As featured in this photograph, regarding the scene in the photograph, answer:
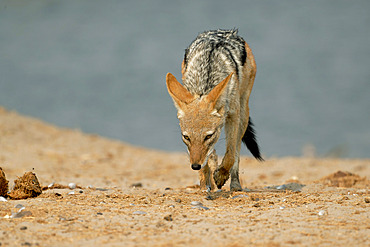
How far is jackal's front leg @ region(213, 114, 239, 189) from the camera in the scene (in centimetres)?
727

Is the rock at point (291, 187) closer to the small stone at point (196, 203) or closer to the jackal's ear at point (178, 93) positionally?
the small stone at point (196, 203)

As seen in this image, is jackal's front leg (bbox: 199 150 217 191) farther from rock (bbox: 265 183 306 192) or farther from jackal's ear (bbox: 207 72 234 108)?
jackal's ear (bbox: 207 72 234 108)

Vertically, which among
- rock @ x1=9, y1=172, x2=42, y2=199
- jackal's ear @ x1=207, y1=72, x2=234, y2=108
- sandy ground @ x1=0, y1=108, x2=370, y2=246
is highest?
jackal's ear @ x1=207, y1=72, x2=234, y2=108

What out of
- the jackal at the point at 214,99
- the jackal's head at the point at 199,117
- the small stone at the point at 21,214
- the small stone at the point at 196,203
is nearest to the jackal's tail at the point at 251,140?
the jackal at the point at 214,99

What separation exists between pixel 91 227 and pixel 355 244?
262cm

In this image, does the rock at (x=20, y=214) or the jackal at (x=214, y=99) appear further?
the jackal at (x=214, y=99)

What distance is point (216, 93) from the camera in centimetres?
639

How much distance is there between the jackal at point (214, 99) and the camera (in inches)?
247

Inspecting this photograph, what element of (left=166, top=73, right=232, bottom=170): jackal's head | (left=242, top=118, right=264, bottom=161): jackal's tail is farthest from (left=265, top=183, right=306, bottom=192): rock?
Result: (left=166, top=73, right=232, bottom=170): jackal's head

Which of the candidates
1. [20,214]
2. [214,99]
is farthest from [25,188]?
[214,99]

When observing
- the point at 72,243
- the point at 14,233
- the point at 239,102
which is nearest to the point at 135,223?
the point at 72,243

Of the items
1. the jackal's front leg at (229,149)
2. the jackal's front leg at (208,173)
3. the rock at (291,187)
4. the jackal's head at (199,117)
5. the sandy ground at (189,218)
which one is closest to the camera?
the sandy ground at (189,218)

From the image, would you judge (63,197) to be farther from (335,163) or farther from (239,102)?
(335,163)

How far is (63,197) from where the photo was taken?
648 centimetres
